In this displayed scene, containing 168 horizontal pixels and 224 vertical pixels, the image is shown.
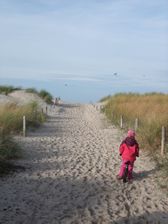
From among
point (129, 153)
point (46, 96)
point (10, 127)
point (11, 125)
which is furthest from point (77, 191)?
point (46, 96)

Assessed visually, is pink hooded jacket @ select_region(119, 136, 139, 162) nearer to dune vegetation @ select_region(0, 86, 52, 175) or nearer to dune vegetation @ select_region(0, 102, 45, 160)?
dune vegetation @ select_region(0, 86, 52, 175)

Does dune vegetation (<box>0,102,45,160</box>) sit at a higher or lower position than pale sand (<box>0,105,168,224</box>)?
higher

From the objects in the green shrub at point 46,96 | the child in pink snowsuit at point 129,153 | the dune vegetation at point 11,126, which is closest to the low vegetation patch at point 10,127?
the dune vegetation at point 11,126

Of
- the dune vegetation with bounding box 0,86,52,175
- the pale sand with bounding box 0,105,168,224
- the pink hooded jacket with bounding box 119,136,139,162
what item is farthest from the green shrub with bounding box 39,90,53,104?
the pink hooded jacket with bounding box 119,136,139,162

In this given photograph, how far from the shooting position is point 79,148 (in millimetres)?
16344

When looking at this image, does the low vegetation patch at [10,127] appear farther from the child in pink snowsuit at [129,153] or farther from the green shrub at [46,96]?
the green shrub at [46,96]

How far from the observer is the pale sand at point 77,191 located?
8.18m

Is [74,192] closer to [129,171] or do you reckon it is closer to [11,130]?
[129,171]

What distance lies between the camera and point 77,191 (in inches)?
388

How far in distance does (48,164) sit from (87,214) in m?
4.75

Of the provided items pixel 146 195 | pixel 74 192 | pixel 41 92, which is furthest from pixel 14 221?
pixel 41 92

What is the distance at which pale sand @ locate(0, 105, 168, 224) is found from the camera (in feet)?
26.8

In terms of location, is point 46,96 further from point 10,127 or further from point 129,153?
point 129,153

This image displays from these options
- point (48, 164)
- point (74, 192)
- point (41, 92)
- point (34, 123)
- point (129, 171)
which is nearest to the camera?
point (74, 192)
